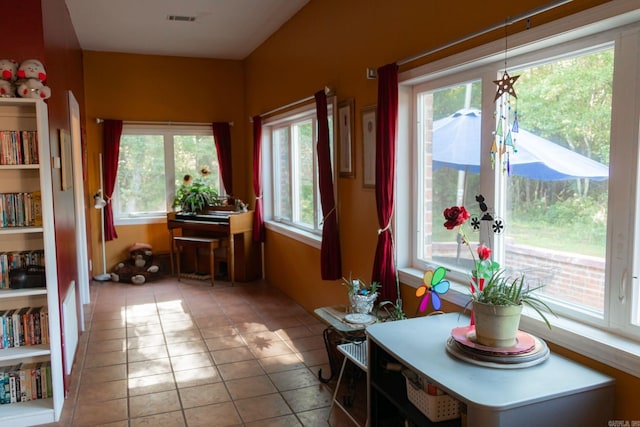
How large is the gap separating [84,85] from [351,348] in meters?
5.26

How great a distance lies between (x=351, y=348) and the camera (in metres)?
2.88

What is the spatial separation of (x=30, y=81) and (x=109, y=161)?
379cm

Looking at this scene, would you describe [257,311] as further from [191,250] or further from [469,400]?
[469,400]

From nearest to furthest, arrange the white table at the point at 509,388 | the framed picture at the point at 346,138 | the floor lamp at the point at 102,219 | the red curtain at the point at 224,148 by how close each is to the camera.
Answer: the white table at the point at 509,388, the framed picture at the point at 346,138, the floor lamp at the point at 102,219, the red curtain at the point at 224,148

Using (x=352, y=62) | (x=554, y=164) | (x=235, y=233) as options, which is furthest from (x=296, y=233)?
(x=554, y=164)

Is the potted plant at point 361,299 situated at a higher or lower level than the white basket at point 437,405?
higher

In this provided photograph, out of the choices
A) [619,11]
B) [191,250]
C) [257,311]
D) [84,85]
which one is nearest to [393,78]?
[619,11]

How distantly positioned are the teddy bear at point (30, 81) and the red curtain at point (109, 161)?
369 cm

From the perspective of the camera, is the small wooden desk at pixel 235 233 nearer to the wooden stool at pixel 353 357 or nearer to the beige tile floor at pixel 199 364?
the beige tile floor at pixel 199 364

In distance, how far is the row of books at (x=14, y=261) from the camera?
9.73 feet

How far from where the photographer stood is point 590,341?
1.98 metres

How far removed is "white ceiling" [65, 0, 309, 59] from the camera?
15.3ft

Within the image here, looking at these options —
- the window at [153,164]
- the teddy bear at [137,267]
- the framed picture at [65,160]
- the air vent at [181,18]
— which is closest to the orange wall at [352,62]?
the air vent at [181,18]

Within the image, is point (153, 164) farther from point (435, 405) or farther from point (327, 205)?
point (435, 405)
